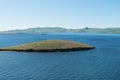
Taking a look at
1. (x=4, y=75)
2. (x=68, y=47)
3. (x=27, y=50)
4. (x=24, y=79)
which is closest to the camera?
(x=24, y=79)

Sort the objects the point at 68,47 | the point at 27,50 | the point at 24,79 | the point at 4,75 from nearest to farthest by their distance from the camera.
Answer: the point at 24,79, the point at 4,75, the point at 27,50, the point at 68,47

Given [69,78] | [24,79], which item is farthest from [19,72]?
[69,78]

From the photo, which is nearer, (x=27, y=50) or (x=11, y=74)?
(x=11, y=74)

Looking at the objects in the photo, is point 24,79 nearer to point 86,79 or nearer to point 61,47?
point 86,79

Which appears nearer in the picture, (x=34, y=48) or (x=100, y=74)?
(x=100, y=74)

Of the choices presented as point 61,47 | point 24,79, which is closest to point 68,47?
point 61,47

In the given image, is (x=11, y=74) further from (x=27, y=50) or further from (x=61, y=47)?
(x=61, y=47)

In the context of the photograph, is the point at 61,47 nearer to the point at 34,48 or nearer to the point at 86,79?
the point at 34,48

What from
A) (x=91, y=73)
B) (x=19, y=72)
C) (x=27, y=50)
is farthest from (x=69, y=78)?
(x=27, y=50)
